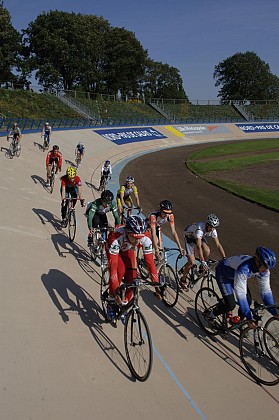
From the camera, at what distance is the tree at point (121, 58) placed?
77.5 m

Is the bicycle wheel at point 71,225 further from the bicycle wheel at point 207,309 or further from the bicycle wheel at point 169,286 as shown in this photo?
the bicycle wheel at point 207,309

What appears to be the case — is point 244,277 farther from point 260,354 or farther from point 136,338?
point 136,338

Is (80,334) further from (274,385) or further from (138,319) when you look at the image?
(274,385)

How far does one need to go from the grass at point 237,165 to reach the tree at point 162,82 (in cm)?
6417

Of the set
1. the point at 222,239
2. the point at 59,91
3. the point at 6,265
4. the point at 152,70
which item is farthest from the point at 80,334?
the point at 152,70

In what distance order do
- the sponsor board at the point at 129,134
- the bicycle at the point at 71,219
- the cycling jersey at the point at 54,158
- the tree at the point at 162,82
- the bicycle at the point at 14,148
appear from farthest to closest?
the tree at the point at 162,82 → the sponsor board at the point at 129,134 → the bicycle at the point at 14,148 → the cycling jersey at the point at 54,158 → the bicycle at the point at 71,219

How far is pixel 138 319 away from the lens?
15.6 ft

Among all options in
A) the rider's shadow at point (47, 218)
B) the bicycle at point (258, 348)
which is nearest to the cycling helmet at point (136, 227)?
the bicycle at point (258, 348)

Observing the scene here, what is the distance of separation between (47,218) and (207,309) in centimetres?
665

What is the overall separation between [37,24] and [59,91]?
21.5m

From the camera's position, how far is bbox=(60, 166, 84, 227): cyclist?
9.86m

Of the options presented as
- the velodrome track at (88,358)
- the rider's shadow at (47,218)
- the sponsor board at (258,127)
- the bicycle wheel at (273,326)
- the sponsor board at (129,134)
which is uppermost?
the sponsor board at (258,127)

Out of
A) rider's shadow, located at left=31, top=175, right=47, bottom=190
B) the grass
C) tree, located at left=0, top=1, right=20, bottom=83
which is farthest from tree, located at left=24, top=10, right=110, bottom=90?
rider's shadow, located at left=31, top=175, right=47, bottom=190

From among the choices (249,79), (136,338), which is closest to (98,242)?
(136,338)
